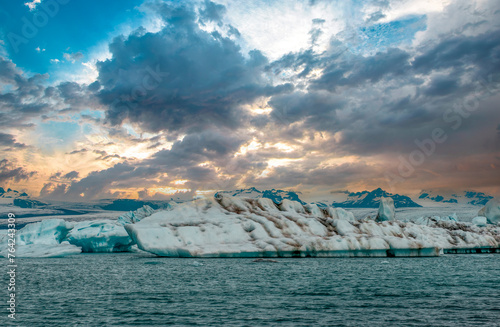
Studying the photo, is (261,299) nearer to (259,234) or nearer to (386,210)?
(259,234)

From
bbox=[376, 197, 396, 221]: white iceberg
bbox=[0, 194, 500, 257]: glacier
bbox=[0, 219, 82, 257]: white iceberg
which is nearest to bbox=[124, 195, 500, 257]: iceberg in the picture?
bbox=[0, 194, 500, 257]: glacier

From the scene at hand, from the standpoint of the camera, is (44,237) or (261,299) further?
(44,237)

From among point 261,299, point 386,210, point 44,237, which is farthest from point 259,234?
point 44,237

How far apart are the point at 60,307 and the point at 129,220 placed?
5648 centimetres

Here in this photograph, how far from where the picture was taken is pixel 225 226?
122 ft

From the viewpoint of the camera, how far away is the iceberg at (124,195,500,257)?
35.5m

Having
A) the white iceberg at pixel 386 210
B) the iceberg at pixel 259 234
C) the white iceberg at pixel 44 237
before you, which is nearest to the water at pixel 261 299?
the iceberg at pixel 259 234

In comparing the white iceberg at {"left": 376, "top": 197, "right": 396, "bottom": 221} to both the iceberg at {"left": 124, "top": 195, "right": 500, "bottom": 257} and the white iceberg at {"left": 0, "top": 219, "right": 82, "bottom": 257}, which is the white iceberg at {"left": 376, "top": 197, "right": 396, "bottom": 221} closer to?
the iceberg at {"left": 124, "top": 195, "right": 500, "bottom": 257}

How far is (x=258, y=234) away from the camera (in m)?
36.6

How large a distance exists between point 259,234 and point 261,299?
830 inches

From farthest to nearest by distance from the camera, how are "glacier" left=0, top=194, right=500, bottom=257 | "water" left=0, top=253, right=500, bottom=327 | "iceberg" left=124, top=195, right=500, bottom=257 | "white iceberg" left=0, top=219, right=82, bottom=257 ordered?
1. "white iceberg" left=0, top=219, right=82, bottom=257
2. "glacier" left=0, top=194, right=500, bottom=257
3. "iceberg" left=124, top=195, right=500, bottom=257
4. "water" left=0, top=253, right=500, bottom=327

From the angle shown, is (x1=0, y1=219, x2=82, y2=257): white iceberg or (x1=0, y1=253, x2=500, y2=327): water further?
(x1=0, y1=219, x2=82, y2=257): white iceberg

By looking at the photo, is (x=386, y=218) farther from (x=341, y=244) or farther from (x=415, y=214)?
(x=415, y=214)

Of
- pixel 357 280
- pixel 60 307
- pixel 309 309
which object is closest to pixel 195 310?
pixel 309 309
